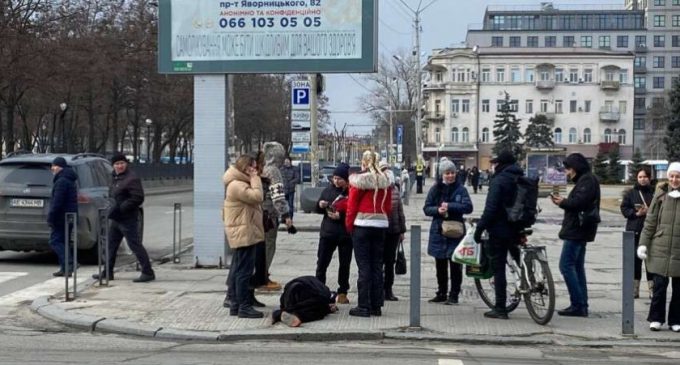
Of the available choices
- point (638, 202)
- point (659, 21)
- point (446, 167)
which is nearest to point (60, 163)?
point (446, 167)

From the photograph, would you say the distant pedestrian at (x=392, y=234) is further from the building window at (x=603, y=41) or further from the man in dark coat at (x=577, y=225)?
the building window at (x=603, y=41)

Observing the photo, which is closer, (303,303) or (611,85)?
(303,303)

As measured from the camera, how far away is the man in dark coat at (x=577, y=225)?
9758mm

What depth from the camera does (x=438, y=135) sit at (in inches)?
4040

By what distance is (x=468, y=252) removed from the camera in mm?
10062

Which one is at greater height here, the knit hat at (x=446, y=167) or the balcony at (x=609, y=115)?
the balcony at (x=609, y=115)

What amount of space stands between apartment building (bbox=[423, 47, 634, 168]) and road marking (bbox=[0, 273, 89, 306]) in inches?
3413

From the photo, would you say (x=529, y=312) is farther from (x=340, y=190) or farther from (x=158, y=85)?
(x=158, y=85)

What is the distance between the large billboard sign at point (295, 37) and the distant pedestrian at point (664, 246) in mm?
5762

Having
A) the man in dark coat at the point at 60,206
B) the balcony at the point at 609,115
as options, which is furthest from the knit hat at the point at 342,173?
the balcony at the point at 609,115

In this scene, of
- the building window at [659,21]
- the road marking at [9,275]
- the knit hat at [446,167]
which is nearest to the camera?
the knit hat at [446,167]

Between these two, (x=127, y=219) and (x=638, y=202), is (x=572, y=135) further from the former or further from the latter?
(x=127, y=219)

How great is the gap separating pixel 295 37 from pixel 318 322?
19.0 ft

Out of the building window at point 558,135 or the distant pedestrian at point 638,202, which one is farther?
the building window at point 558,135
